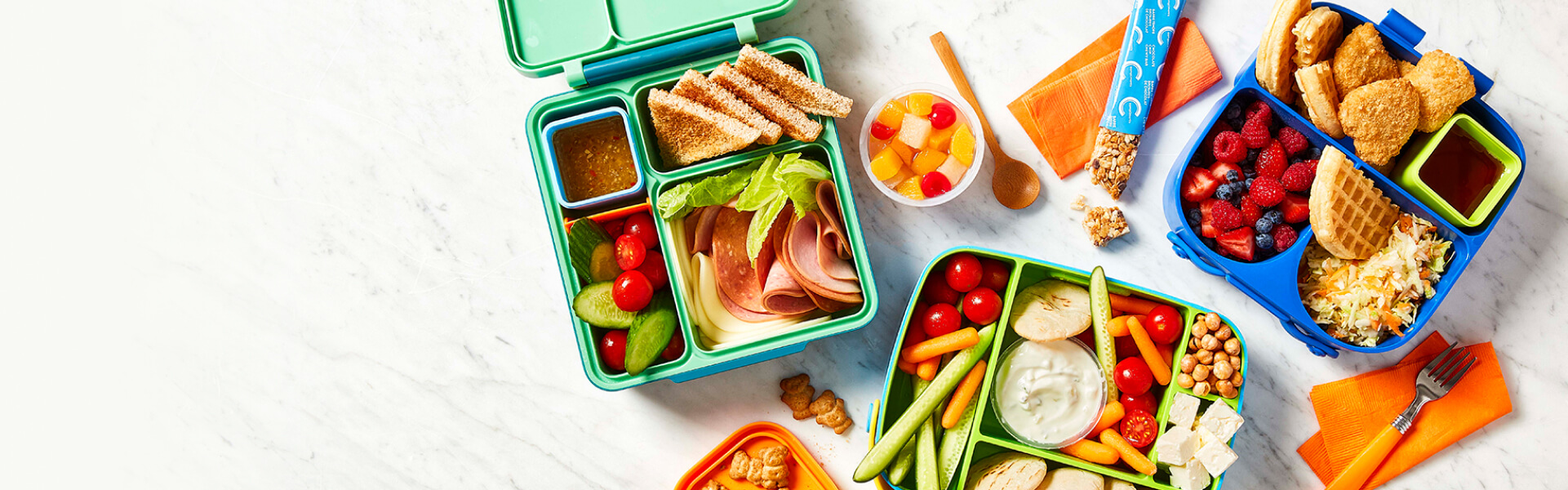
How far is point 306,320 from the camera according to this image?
7.23ft

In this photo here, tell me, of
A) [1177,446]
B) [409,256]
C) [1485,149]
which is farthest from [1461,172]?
[409,256]

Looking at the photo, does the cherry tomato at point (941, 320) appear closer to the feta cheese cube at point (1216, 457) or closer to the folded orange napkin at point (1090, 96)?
the folded orange napkin at point (1090, 96)

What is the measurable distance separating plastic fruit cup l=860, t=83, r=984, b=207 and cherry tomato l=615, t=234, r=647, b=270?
620 mm

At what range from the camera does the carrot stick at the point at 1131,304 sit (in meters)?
1.88

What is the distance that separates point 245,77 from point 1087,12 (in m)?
2.43

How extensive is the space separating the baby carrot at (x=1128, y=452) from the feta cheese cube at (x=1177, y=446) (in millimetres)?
39

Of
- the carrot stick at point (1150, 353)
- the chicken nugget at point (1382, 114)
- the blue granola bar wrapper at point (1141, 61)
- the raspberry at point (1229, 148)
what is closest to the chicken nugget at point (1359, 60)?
the chicken nugget at point (1382, 114)

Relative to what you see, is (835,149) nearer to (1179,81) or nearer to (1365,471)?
(1179,81)

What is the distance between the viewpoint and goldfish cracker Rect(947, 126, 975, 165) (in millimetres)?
1895

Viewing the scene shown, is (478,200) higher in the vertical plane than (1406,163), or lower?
lower

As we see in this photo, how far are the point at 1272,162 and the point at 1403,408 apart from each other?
2.68 ft

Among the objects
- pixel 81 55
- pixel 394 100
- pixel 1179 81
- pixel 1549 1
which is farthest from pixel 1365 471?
pixel 81 55

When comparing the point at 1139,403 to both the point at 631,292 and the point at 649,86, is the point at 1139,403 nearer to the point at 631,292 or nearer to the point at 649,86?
the point at 631,292

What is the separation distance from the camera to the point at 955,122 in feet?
6.38
